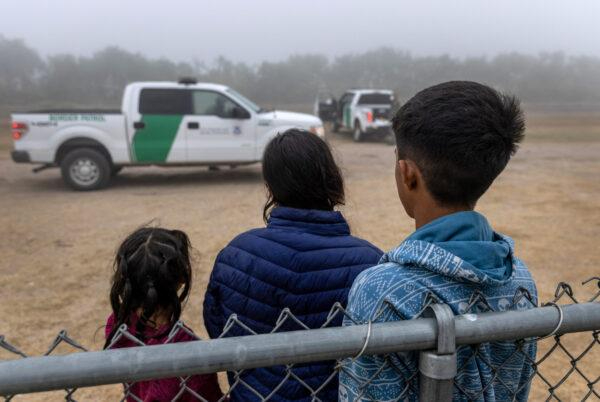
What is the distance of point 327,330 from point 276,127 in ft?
30.4

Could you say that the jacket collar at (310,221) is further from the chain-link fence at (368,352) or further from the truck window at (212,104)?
the truck window at (212,104)

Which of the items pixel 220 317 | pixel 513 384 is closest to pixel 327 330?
pixel 513 384

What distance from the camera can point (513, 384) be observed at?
4.73 feet

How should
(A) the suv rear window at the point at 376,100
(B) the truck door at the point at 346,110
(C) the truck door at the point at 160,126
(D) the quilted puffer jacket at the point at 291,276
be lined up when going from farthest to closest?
1. (B) the truck door at the point at 346,110
2. (A) the suv rear window at the point at 376,100
3. (C) the truck door at the point at 160,126
4. (D) the quilted puffer jacket at the point at 291,276

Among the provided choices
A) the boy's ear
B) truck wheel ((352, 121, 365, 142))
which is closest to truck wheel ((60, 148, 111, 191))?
the boy's ear

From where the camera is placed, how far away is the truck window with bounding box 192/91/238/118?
9.94 meters

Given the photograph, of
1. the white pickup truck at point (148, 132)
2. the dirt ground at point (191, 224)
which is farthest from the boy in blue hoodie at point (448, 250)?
the white pickup truck at point (148, 132)

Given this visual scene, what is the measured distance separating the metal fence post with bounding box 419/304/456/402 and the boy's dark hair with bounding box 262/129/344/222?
2.64 ft

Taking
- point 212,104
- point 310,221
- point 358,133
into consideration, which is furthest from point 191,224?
point 358,133

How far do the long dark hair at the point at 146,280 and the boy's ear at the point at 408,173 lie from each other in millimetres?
959

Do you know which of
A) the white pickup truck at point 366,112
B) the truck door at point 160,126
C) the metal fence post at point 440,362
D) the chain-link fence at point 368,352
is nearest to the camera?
the chain-link fence at point 368,352

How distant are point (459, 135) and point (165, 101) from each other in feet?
30.1

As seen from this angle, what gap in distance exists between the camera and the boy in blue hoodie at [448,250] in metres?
1.21

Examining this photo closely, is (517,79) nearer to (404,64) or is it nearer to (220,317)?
(404,64)
